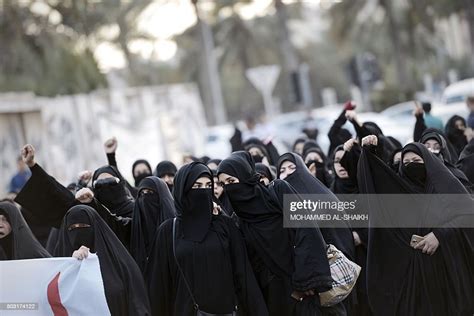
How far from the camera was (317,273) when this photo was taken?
5.56 metres

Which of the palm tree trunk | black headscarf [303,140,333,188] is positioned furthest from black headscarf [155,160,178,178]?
the palm tree trunk

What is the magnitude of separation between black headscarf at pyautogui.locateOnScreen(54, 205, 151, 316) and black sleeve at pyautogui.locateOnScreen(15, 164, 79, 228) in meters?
1.29

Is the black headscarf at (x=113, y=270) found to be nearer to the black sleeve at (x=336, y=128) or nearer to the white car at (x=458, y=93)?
the black sleeve at (x=336, y=128)

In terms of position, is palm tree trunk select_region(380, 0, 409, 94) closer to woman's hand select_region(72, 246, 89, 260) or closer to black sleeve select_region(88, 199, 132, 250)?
black sleeve select_region(88, 199, 132, 250)

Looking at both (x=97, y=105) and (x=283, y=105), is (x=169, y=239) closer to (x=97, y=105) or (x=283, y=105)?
(x=97, y=105)

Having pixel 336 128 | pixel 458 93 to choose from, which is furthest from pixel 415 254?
pixel 458 93

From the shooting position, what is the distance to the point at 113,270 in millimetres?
5801

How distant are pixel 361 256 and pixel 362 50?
1668 inches

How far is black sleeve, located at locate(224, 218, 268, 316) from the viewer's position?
18.4ft

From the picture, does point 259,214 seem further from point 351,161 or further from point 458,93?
point 458,93

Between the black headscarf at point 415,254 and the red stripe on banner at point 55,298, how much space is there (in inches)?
82.0

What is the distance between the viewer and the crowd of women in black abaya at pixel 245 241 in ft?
18.4

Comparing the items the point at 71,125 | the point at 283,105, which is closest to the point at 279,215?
the point at 71,125

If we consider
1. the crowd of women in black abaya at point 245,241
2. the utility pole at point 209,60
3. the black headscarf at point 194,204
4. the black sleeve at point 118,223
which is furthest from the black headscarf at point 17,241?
the utility pole at point 209,60
